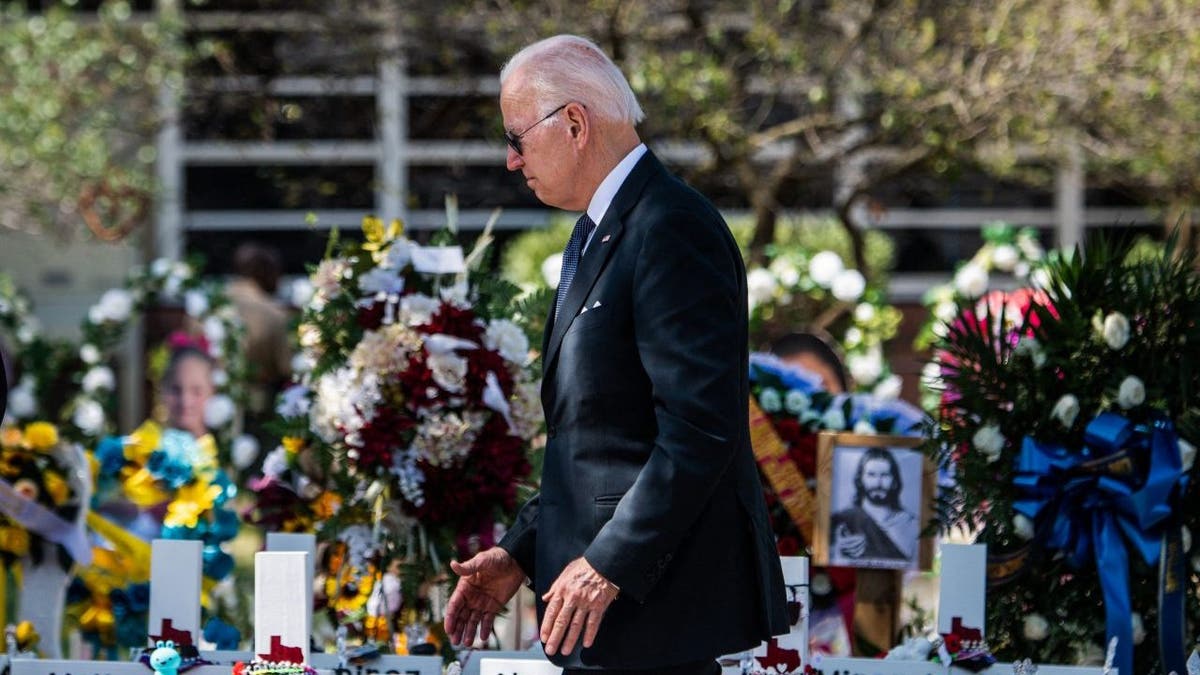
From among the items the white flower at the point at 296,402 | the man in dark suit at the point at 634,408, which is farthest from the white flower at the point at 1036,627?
the white flower at the point at 296,402

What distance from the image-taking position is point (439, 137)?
25.8 ft

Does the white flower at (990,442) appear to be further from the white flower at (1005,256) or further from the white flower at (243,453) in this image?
the white flower at (243,453)

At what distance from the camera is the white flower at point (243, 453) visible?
6.87m

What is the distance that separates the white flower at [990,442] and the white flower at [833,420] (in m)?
0.87

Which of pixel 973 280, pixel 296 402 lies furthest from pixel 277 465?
pixel 973 280

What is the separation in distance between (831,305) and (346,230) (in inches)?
237

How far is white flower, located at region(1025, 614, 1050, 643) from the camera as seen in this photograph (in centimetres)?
372

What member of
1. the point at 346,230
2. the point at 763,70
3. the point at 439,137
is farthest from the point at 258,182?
the point at 763,70

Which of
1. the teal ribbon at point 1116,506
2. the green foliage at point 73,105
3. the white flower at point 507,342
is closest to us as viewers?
the teal ribbon at point 1116,506

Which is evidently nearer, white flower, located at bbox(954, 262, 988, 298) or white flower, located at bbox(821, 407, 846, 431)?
white flower, located at bbox(821, 407, 846, 431)

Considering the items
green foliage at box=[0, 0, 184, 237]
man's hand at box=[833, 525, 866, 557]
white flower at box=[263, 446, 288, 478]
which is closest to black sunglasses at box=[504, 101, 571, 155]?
white flower at box=[263, 446, 288, 478]

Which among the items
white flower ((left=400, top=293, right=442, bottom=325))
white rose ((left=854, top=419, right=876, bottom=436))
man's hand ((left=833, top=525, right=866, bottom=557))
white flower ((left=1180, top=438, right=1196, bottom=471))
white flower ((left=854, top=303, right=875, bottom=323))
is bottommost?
man's hand ((left=833, top=525, right=866, bottom=557))

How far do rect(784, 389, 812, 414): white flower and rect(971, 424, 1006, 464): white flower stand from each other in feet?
3.00

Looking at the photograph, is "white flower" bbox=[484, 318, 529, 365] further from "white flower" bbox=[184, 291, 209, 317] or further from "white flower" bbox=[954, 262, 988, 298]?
"white flower" bbox=[184, 291, 209, 317]
